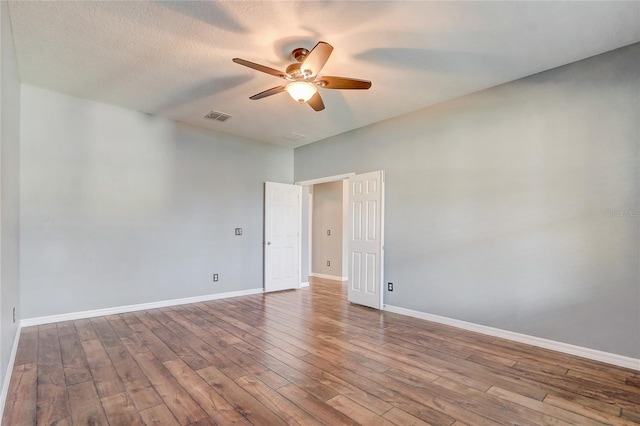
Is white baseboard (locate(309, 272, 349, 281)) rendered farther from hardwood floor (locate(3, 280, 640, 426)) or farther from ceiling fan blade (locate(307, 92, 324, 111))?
ceiling fan blade (locate(307, 92, 324, 111))

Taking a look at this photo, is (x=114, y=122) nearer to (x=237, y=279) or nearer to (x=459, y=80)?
(x=237, y=279)

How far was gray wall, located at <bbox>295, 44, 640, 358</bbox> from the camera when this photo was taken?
2861 mm

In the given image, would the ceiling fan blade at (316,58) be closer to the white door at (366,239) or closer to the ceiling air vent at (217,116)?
the ceiling air vent at (217,116)

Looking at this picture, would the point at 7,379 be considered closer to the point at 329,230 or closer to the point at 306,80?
the point at 306,80

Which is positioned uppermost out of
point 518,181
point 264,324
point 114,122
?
point 114,122

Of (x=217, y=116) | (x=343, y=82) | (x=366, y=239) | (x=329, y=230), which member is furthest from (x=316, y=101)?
(x=329, y=230)

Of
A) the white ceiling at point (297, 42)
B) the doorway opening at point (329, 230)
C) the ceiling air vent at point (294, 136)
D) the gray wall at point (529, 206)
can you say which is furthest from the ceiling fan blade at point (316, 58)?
the doorway opening at point (329, 230)

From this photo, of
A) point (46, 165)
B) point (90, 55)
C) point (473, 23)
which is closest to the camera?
point (473, 23)

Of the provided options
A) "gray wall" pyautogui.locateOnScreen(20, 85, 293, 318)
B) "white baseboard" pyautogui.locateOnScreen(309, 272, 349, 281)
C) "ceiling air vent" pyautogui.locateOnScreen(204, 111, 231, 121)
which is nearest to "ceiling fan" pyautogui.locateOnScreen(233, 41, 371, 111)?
"ceiling air vent" pyautogui.locateOnScreen(204, 111, 231, 121)

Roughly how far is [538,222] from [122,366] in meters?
4.22

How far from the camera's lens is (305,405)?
2158 mm

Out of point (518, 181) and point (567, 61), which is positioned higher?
point (567, 61)

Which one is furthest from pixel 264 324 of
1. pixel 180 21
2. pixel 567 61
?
pixel 567 61

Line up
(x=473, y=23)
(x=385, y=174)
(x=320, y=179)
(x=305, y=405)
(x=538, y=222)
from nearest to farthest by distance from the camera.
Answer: (x=305, y=405)
(x=473, y=23)
(x=538, y=222)
(x=385, y=174)
(x=320, y=179)
